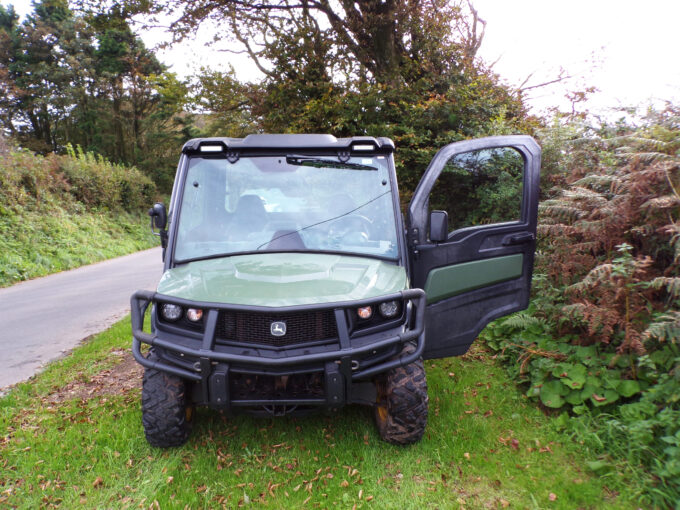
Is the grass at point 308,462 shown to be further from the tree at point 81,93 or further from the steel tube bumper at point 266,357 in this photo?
the tree at point 81,93

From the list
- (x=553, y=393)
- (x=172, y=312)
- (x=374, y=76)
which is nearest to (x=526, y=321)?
(x=553, y=393)

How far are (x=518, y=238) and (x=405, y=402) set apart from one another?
1.72 metres

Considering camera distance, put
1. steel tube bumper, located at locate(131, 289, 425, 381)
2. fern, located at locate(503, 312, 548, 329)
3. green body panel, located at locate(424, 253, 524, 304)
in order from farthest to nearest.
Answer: fern, located at locate(503, 312, 548, 329) < green body panel, located at locate(424, 253, 524, 304) < steel tube bumper, located at locate(131, 289, 425, 381)

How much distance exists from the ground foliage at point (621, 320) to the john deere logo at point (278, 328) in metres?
2.13

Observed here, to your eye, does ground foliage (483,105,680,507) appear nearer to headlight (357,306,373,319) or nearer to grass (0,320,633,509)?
grass (0,320,633,509)

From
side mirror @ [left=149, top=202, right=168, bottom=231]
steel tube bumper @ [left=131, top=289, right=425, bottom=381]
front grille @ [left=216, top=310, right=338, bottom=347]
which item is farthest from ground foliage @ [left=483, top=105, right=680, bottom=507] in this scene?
side mirror @ [left=149, top=202, right=168, bottom=231]

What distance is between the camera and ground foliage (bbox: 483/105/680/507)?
2773mm

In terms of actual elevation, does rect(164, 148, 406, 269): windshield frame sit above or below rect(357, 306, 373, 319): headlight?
above

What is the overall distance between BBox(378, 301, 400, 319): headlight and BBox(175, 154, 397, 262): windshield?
63 centimetres

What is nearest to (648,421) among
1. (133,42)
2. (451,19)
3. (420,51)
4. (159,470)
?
(159,470)

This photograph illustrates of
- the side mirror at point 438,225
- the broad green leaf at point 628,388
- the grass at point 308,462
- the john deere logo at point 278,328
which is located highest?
the side mirror at point 438,225

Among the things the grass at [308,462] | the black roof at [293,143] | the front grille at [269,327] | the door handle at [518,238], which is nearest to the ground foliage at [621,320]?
the grass at [308,462]

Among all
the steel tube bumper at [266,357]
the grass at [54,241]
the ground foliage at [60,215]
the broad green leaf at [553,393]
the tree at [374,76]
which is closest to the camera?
the steel tube bumper at [266,357]

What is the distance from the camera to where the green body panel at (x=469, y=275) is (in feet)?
11.9
